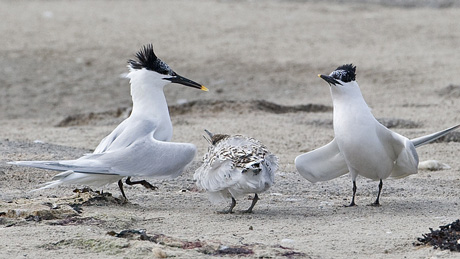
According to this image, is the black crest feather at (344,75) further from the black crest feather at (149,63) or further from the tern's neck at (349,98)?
the black crest feather at (149,63)

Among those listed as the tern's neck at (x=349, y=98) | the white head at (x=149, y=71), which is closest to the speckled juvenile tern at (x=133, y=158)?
the white head at (x=149, y=71)

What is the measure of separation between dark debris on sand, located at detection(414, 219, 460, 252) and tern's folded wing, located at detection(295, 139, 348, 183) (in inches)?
54.9

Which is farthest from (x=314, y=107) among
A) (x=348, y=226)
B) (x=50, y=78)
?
(x=348, y=226)

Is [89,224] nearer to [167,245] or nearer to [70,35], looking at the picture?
[167,245]

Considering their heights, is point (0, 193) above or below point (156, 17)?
below

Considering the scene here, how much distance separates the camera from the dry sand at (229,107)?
15.0ft

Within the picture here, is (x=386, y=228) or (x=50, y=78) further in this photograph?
(x=50, y=78)

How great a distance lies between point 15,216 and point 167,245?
1.06 meters

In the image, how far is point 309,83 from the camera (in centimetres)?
1134

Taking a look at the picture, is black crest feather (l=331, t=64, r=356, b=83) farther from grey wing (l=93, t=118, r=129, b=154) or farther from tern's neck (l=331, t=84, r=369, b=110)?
grey wing (l=93, t=118, r=129, b=154)

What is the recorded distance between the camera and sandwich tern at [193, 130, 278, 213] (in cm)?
503

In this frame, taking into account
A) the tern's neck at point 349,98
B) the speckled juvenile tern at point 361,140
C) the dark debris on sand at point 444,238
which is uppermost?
the tern's neck at point 349,98

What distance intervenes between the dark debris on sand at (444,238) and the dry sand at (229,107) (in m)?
0.06

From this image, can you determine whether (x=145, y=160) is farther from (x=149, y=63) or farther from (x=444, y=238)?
(x=444, y=238)
